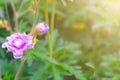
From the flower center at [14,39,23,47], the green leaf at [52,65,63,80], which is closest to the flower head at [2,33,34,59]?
the flower center at [14,39,23,47]

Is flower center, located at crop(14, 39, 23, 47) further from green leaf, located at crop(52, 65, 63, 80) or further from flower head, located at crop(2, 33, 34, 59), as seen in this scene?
green leaf, located at crop(52, 65, 63, 80)

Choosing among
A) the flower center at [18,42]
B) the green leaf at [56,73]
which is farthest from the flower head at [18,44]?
the green leaf at [56,73]

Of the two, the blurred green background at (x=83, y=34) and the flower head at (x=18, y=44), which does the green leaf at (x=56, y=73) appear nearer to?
the blurred green background at (x=83, y=34)

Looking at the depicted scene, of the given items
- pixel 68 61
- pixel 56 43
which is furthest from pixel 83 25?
pixel 68 61

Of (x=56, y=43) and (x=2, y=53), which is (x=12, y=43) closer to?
(x=2, y=53)

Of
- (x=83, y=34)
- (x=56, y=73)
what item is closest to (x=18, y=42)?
(x=56, y=73)
